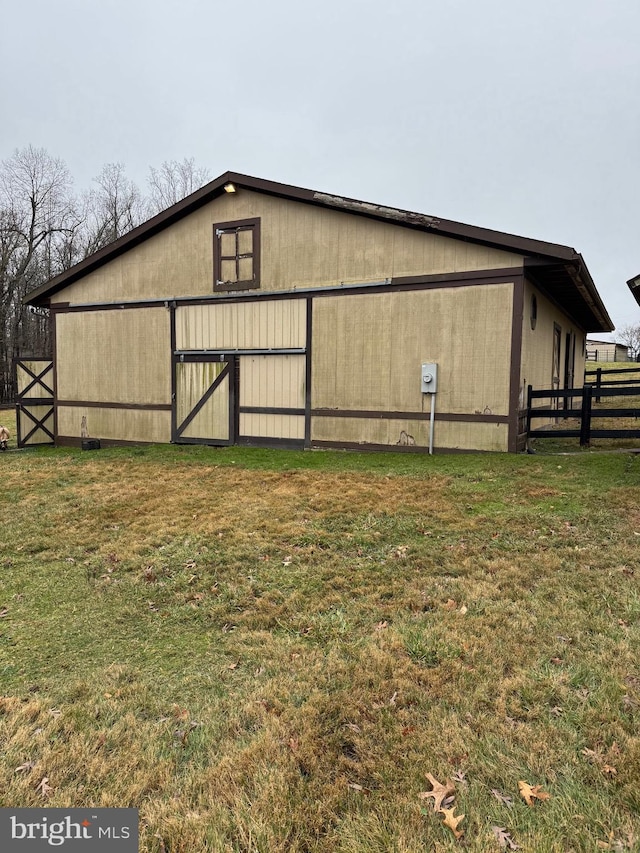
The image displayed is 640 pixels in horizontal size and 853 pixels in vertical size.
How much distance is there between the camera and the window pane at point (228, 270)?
35.2 ft

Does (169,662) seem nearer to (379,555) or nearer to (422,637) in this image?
(422,637)

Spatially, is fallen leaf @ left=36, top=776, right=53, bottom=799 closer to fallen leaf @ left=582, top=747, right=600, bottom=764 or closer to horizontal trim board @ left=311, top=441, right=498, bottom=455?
fallen leaf @ left=582, top=747, right=600, bottom=764

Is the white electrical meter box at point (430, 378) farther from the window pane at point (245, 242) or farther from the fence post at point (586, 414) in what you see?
the window pane at point (245, 242)

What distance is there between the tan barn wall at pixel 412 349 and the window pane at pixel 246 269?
1.76 m

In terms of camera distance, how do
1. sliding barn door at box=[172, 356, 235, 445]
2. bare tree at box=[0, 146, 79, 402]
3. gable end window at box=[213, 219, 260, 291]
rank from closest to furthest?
1. gable end window at box=[213, 219, 260, 291]
2. sliding barn door at box=[172, 356, 235, 445]
3. bare tree at box=[0, 146, 79, 402]

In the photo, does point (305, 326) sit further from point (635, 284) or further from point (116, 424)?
point (635, 284)

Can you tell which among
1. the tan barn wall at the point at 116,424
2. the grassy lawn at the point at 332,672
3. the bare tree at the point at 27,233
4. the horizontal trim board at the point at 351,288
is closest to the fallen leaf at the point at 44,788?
the grassy lawn at the point at 332,672

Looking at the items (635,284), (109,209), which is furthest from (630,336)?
(635,284)

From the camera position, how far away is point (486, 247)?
8.54 metres

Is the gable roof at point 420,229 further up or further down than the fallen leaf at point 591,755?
further up

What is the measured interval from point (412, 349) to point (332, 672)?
24.1ft

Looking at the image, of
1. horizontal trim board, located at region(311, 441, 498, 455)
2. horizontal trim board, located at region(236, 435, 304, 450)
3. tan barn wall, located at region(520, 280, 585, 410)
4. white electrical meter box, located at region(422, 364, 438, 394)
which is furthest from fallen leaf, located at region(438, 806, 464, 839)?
horizontal trim board, located at region(236, 435, 304, 450)

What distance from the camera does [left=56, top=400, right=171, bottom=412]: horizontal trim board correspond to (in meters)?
11.7

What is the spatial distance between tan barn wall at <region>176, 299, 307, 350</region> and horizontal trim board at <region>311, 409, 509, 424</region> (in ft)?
5.16
